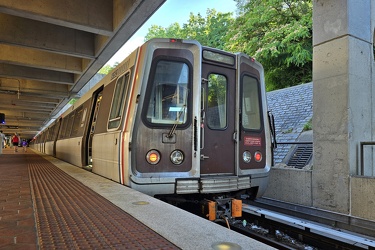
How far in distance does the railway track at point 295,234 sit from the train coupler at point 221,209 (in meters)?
0.55

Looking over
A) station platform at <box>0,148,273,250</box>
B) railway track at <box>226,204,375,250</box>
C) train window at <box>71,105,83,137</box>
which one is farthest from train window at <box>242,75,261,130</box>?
train window at <box>71,105,83,137</box>

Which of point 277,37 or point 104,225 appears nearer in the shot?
point 104,225

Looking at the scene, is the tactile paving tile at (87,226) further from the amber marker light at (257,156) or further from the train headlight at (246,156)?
the amber marker light at (257,156)

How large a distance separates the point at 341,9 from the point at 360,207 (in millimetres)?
3273

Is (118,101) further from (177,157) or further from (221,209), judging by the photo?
(221,209)

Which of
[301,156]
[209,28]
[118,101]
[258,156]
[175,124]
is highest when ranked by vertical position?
[209,28]

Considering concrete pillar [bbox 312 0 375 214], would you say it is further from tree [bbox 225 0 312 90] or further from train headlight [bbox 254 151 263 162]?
tree [bbox 225 0 312 90]

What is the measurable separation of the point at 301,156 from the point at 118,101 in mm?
4641

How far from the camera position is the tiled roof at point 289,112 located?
27.9ft

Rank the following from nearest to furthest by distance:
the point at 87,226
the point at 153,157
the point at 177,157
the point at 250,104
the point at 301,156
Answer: the point at 87,226 → the point at 153,157 → the point at 177,157 → the point at 250,104 → the point at 301,156

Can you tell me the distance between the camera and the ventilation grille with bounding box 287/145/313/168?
683 cm

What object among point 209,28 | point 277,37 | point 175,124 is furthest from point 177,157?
point 209,28

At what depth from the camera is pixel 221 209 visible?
4496 mm

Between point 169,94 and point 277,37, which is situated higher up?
point 277,37
